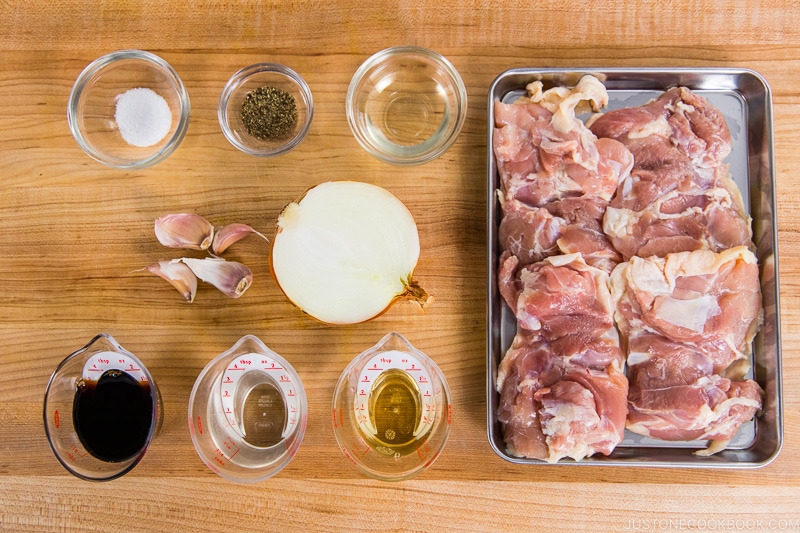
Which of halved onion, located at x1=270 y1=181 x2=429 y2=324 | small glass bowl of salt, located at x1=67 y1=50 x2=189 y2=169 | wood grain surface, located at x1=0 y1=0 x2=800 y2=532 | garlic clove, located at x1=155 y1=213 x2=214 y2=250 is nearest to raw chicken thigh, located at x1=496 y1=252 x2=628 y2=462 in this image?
wood grain surface, located at x1=0 y1=0 x2=800 y2=532

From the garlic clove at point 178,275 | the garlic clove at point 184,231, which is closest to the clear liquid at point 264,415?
the garlic clove at point 178,275

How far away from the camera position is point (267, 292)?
77.4 inches

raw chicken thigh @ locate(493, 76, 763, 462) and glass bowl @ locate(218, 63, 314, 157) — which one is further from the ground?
glass bowl @ locate(218, 63, 314, 157)

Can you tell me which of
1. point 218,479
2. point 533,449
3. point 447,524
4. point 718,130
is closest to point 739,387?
point 533,449

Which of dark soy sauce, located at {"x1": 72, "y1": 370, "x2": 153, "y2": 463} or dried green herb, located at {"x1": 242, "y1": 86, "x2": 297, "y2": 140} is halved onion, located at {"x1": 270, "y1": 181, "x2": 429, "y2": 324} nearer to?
dried green herb, located at {"x1": 242, "y1": 86, "x2": 297, "y2": 140}

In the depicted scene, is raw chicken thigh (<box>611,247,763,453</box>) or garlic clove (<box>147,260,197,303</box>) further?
garlic clove (<box>147,260,197,303</box>)

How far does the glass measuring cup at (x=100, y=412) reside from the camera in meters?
1.76

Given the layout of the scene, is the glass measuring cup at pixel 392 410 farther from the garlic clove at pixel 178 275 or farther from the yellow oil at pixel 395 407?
the garlic clove at pixel 178 275

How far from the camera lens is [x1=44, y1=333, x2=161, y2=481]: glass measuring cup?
176cm

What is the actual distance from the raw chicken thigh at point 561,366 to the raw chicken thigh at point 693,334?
0.29 ft

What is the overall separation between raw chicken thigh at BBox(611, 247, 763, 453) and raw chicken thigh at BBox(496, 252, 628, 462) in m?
0.09

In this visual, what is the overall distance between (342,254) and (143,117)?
864mm

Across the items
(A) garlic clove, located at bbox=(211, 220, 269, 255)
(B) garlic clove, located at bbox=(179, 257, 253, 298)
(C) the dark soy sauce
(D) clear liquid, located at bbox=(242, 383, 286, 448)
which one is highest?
(A) garlic clove, located at bbox=(211, 220, 269, 255)

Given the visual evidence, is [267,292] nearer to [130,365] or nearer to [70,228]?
[130,365]
